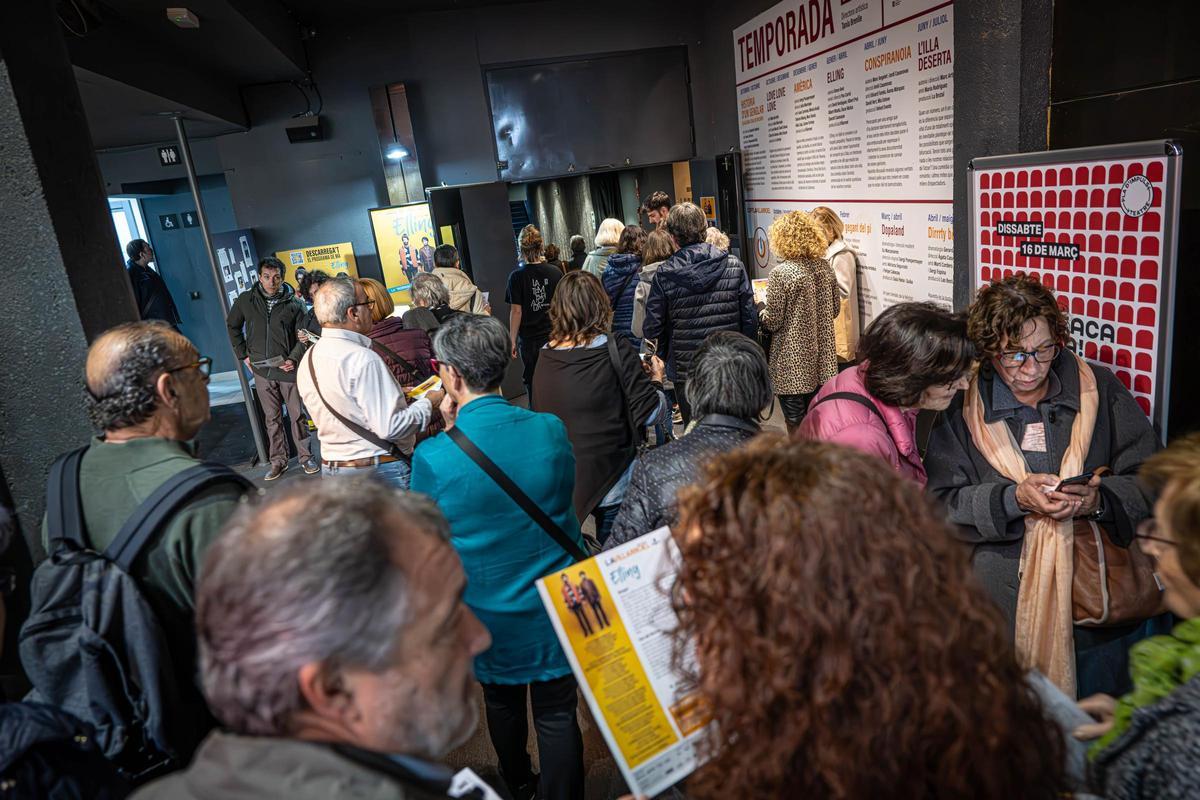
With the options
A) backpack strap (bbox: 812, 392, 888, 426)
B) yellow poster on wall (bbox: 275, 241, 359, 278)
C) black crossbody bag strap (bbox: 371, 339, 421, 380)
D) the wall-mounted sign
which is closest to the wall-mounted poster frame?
backpack strap (bbox: 812, 392, 888, 426)

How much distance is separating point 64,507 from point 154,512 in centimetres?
29

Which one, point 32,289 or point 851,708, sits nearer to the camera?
point 851,708

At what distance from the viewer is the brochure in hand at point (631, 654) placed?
1.25 meters

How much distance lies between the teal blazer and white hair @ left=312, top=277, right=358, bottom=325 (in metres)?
1.36

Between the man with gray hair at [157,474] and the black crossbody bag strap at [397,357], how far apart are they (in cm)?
214

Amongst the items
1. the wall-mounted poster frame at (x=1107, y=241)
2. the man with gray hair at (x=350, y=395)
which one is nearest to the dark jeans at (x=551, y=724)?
the man with gray hair at (x=350, y=395)

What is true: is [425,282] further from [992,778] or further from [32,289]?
[992,778]

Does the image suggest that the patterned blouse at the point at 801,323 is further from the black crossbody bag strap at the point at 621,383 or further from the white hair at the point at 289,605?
the white hair at the point at 289,605

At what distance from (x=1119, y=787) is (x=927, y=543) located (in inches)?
23.6

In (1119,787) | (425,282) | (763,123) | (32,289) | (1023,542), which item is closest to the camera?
(1119,787)

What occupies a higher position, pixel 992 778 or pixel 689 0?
pixel 689 0

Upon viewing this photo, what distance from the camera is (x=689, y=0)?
766 cm

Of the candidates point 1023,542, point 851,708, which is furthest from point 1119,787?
point 1023,542

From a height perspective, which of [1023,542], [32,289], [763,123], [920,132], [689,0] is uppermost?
[689,0]
